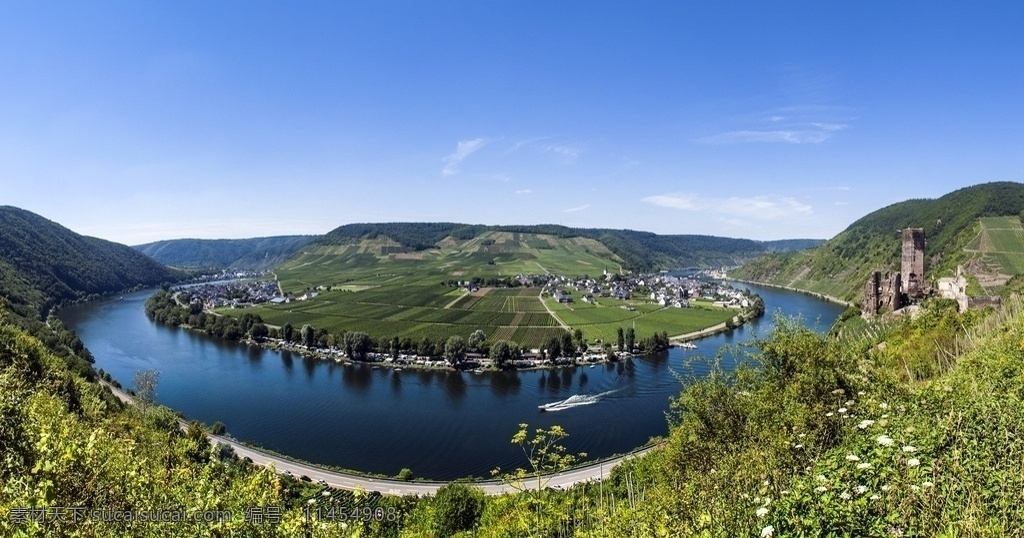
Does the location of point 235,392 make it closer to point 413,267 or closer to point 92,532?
point 92,532

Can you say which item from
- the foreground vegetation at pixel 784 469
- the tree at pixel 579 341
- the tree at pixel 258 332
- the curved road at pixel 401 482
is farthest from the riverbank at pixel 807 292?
the tree at pixel 258 332


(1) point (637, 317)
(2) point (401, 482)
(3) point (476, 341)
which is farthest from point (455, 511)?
(1) point (637, 317)

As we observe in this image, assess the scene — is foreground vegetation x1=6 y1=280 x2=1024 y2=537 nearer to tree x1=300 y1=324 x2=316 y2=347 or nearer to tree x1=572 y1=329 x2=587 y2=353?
tree x1=572 y1=329 x2=587 y2=353

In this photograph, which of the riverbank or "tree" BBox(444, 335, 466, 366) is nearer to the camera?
"tree" BBox(444, 335, 466, 366)

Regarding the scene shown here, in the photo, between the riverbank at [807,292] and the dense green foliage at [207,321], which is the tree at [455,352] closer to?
the dense green foliage at [207,321]

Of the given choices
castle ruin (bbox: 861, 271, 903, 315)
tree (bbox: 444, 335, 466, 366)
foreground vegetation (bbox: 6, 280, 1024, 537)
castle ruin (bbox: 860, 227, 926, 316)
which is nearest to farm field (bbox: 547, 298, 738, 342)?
tree (bbox: 444, 335, 466, 366)
